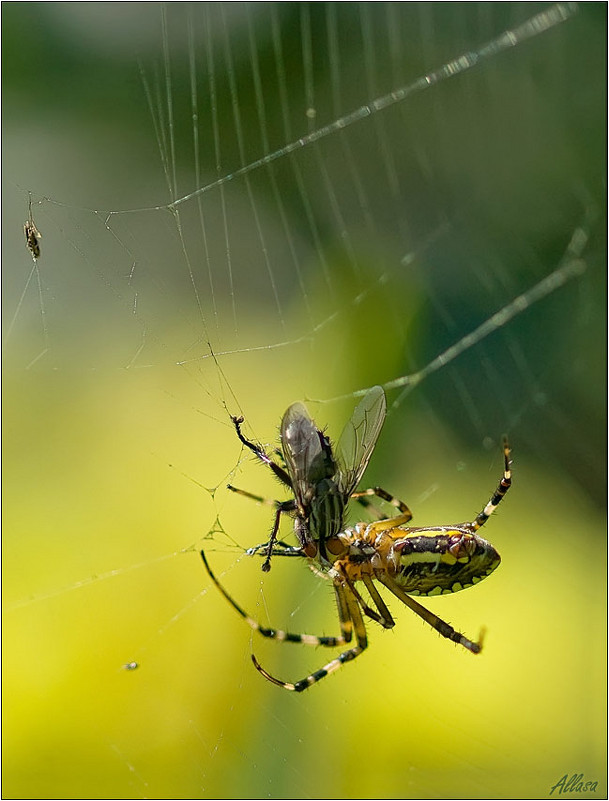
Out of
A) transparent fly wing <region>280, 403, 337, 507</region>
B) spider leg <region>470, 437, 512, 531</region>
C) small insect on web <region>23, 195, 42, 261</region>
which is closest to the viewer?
transparent fly wing <region>280, 403, 337, 507</region>

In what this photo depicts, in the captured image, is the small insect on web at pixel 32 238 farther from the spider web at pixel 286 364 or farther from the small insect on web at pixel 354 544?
the small insect on web at pixel 354 544

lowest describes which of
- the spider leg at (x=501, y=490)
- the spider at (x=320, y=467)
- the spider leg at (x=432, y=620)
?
the spider leg at (x=432, y=620)

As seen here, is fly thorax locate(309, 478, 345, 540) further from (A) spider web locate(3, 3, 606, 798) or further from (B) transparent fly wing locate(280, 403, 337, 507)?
(A) spider web locate(3, 3, 606, 798)

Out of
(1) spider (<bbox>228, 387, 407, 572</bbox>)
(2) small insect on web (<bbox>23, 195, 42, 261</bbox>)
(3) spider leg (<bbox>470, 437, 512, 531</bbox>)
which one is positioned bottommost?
(3) spider leg (<bbox>470, 437, 512, 531</bbox>)

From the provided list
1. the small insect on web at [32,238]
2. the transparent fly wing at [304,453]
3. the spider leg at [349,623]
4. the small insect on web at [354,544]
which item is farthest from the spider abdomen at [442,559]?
the small insect on web at [32,238]

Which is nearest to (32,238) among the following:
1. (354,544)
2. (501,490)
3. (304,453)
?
(304,453)

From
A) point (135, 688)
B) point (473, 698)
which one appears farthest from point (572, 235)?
point (135, 688)

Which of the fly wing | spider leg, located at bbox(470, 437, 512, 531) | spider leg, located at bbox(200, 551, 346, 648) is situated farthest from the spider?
spider leg, located at bbox(470, 437, 512, 531)

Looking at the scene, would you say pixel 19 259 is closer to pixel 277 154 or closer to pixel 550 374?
pixel 277 154

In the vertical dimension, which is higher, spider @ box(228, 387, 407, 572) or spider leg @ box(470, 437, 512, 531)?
spider @ box(228, 387, 407, 572)
